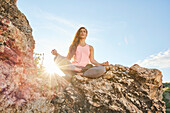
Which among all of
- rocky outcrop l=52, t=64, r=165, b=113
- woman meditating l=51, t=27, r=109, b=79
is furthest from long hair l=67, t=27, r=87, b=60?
rocky outcrop l=52, t=64, r=165, b=113

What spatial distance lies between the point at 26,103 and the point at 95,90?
1.14m


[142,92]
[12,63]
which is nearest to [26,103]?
[12,63]

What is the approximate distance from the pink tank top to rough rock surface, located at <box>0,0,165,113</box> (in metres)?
0.80

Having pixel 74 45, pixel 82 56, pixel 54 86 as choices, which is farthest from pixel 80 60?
pixel 54 86

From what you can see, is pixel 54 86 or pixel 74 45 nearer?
pixel 54 86

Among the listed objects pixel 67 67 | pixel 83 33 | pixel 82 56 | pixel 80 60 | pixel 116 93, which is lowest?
pixel 116 93

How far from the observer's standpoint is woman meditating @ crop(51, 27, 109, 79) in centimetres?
264

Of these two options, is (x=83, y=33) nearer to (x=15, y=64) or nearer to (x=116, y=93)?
(x=116, y=93)

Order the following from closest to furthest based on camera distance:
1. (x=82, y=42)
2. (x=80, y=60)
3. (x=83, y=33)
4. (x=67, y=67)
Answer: (x=67, y=67) → (x=80, y=60) → (x=83, y=33) → (x=82, y=42)

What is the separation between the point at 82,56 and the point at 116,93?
1529 mm

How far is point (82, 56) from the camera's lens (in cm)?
349

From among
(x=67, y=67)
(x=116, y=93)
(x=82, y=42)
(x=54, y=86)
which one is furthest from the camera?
(x=82, y=42)

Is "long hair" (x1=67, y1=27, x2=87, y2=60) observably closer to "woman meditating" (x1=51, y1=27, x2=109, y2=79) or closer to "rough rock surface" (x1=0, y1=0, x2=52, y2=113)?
"woman meditating" (x1=51, y1=27, x2=109, y2=79)

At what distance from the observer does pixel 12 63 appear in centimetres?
151
